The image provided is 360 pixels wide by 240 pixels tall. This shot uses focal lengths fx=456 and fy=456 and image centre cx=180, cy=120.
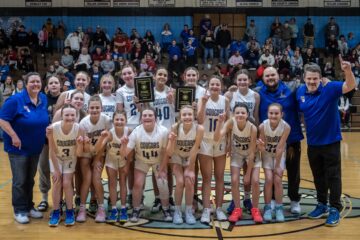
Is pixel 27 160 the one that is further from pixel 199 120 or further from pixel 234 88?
pixel 234 88

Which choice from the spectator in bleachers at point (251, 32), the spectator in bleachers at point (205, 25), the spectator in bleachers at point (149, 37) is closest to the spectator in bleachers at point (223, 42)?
the spectator in bleachers at point (205, 25)

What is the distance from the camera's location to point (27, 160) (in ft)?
18.7

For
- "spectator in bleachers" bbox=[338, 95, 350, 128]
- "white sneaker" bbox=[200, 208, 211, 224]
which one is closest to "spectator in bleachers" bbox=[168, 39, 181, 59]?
"spectator in bleachers" bbox=[338, 95, 350, 128]

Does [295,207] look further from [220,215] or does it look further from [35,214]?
[35,214]

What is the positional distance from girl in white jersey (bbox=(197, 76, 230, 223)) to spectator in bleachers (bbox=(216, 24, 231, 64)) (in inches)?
507

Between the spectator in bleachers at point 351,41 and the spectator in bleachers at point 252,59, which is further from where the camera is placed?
the spectator in bleachers at point 351,41

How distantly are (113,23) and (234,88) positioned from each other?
1471 cm

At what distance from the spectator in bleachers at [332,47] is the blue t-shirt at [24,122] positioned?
15.5m

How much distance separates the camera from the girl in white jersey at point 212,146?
5.79m

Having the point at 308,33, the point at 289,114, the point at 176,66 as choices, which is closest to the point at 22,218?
the point at 289,114

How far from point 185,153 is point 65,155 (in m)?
1.48

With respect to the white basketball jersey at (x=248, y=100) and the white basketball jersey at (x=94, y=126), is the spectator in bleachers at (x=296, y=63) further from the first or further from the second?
the white basketball jersey at (x=94, y=126)

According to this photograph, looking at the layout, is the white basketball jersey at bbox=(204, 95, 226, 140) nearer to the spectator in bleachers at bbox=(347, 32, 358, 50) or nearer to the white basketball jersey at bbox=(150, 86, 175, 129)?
the white basketball jersey at bbox=(150, 86, 175, 129)

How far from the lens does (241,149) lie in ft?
19.1
